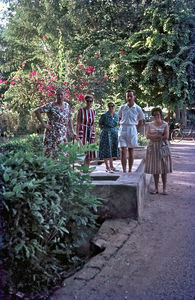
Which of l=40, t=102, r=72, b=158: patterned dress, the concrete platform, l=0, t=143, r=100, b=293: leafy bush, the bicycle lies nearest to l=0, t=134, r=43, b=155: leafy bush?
l=40, t=102, r=72, b=158: patterned dress

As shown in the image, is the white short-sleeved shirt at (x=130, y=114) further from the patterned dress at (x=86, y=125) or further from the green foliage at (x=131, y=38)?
the green foliage at (x=131, y=38)

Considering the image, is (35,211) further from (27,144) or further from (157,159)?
(27,144)

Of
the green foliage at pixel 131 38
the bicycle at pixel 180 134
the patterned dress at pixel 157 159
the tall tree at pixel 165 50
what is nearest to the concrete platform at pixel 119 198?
the patterned dress at pixel 157 159

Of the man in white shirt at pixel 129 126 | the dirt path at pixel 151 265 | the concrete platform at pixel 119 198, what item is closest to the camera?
the dirt path at pixel 151 265

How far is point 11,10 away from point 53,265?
19112mm

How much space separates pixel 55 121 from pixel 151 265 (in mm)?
3030

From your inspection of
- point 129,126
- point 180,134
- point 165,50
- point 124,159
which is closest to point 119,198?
point 124,159

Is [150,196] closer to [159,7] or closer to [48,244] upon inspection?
[48,244]

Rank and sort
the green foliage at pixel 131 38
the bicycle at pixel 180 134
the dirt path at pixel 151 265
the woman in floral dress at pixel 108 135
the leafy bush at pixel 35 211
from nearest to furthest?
the leafy bush at pixel 35 211
the dirt path at pixel 151 265
the woman in floral dress at pixel 108 135
the green foliage at pixel 131 38
the bicycle at pixel 180 134

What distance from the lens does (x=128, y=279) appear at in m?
3.34

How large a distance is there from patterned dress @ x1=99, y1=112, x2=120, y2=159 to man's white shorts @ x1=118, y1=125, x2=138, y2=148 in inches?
22.0

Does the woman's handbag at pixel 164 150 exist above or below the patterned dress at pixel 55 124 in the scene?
below

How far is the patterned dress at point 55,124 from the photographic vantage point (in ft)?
19.2

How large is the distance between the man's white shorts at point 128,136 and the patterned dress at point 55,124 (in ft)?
4.21
